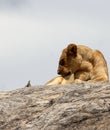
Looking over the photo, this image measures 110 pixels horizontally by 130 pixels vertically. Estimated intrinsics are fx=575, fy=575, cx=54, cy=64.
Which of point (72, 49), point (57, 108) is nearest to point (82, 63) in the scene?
point (72, 49)

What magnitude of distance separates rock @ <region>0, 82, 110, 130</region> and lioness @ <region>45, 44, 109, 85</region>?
4.25m

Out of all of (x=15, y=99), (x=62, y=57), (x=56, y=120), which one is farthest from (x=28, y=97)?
(x=62, y=57)

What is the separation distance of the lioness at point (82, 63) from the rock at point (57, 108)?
4.25 metres

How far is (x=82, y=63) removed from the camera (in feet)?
65.0

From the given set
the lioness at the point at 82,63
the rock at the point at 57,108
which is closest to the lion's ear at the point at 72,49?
the lioness at the point at 82,63

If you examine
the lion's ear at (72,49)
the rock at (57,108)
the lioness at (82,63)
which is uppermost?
the lion's ear at (72,49)

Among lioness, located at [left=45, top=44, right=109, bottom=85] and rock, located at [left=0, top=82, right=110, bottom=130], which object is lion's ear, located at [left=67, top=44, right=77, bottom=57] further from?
rock, located at [left=0, top=82, right=110, bottom=130]

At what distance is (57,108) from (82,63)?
683 cm

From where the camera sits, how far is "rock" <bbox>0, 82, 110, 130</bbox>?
1232 centimetres

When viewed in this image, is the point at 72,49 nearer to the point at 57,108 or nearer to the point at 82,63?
the point at 82,63

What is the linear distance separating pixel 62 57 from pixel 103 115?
25.0 feet

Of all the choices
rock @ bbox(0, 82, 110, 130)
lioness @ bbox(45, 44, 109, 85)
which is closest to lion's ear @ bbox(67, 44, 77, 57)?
lioness @ bbox(45, 44, 109, 85)

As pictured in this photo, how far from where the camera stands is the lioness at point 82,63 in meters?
19.5

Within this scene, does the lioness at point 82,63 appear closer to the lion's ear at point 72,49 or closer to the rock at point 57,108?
the lion's ear at point 72,49
